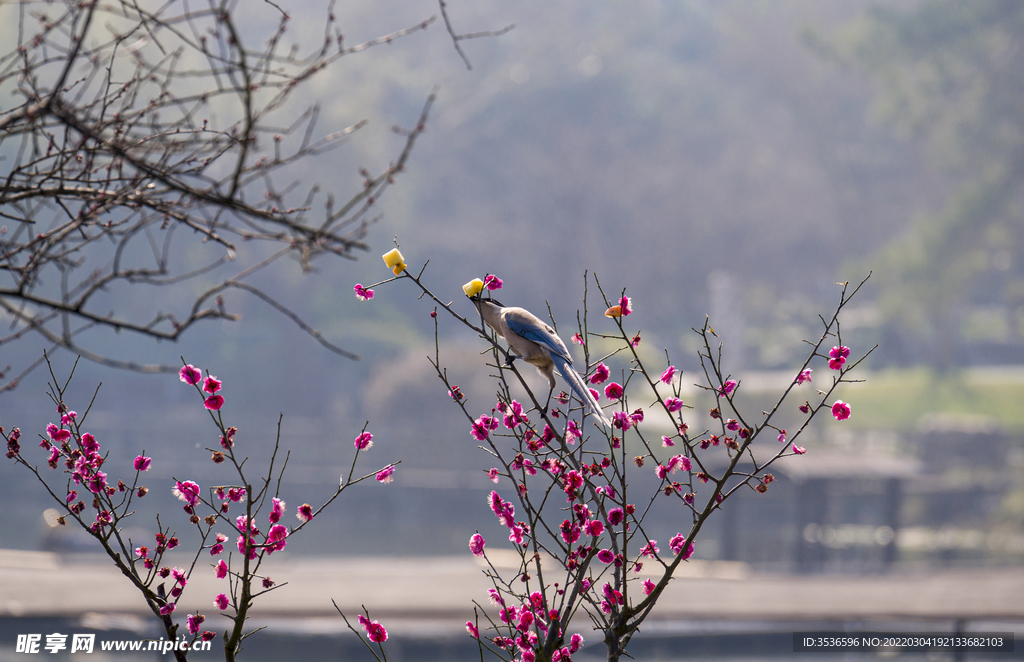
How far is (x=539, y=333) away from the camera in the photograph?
8.28 ft

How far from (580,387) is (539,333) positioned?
1.06 feet

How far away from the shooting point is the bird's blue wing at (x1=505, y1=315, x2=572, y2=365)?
248cm

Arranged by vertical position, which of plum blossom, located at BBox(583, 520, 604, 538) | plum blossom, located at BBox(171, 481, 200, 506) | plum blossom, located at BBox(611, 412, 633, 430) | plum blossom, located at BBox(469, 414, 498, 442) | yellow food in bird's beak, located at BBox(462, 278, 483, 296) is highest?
yellow food in bird's beak, located at BBox(462, 278, 483, 296)

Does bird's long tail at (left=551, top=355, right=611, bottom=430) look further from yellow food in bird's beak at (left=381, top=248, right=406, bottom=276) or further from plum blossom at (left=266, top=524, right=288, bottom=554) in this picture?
plum blossom at (left=266, top=524, right=288, bottom=554)

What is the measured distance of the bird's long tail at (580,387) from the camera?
2117mm

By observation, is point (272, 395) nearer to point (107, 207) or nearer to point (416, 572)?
point (416, 572)

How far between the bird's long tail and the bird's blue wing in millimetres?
22

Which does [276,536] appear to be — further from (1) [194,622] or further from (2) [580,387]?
(2) [580,387]

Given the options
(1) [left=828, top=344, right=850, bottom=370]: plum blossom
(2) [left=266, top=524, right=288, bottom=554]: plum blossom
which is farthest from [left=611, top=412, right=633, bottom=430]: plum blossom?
(2) [left=266, top=524, right=288, bottom=554]: plum blossom

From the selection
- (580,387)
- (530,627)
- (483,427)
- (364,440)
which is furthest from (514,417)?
(530,627)

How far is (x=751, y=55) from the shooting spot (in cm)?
2667

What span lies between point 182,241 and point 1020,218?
20158 mm

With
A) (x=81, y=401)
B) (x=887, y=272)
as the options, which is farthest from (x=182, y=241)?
(x=887, y=272)

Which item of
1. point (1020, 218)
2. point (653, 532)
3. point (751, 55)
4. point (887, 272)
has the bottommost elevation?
point (653, 532)
